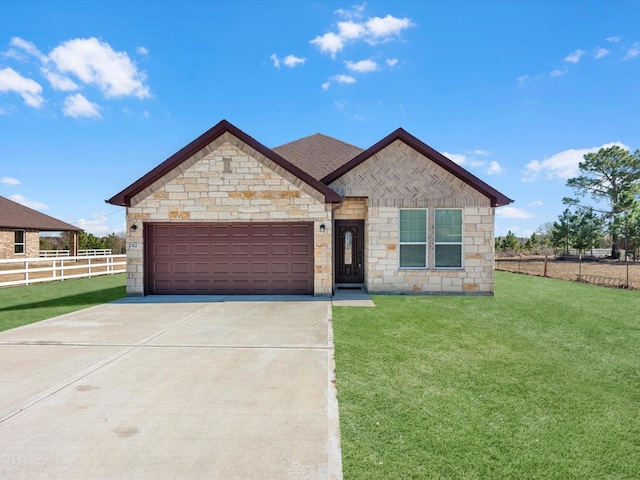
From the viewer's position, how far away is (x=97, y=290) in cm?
1266

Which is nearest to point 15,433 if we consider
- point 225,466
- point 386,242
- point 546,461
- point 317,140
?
point 225,466

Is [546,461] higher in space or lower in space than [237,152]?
lower

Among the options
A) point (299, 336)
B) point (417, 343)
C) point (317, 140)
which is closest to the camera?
point (417, 343)

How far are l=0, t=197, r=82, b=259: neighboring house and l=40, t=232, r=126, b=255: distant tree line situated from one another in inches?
361

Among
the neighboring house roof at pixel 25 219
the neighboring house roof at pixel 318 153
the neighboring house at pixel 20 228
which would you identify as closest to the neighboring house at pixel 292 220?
the neighboring house roof at pixel 318 153

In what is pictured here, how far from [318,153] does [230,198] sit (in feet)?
18.1

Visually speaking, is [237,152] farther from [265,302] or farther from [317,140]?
[317,140]

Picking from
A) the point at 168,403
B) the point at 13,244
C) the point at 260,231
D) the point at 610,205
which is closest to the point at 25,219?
the point at 13,244

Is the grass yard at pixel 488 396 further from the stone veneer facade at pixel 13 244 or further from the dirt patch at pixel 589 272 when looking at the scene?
the stone veneer facade at pixel 13 244

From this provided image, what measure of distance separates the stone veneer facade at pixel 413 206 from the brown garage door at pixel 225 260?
2478 mm

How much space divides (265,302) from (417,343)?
16.4 feet

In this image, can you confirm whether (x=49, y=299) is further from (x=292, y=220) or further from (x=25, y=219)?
(x=25, y=219)

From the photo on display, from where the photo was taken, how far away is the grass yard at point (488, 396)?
9.23 feet

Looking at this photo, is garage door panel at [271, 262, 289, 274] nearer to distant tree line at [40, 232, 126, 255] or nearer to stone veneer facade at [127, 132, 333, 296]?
stone veneer facade at [127, 132, 333, 296]
